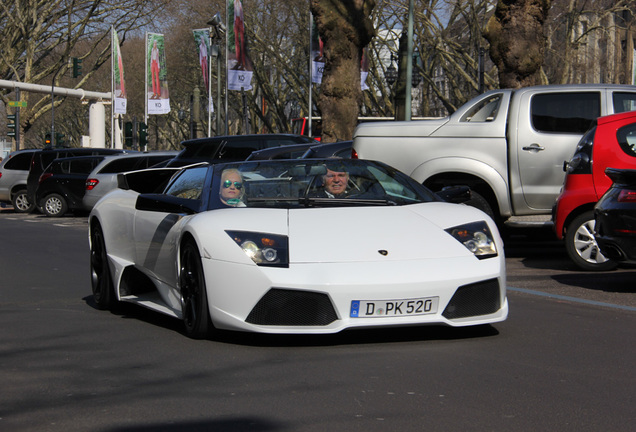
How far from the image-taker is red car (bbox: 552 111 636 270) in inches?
420

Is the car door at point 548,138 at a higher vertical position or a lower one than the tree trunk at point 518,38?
lower

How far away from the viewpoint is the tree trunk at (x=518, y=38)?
18.6m

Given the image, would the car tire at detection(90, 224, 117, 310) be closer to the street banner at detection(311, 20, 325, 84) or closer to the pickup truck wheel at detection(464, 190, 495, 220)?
the pickup truck wheel at detection(464, 190, 495, 220)

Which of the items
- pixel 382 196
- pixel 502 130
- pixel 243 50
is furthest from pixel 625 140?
pixel 243 50

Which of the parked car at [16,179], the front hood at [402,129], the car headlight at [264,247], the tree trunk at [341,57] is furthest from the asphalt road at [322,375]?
the parked car at [16,179]

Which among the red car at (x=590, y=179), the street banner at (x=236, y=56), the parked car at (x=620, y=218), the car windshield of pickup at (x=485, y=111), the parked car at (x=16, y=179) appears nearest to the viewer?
the parked car at (x=620, y=218)

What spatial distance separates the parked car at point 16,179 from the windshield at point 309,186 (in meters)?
22.9

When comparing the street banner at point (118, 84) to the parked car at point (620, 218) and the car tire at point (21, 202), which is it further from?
the parked car at point (620, 218)

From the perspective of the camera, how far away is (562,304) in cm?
846

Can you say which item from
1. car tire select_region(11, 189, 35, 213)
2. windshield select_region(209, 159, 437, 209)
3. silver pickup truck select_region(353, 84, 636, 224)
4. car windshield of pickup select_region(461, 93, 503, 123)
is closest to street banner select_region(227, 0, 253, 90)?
car tire select_region(11, 189, 35, 213)

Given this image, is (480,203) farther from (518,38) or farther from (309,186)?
(518,38)

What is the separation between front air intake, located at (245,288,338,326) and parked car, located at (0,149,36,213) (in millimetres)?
24048

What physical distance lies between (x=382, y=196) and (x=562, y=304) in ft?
7.04

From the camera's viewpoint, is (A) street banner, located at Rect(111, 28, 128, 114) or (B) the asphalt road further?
(A) street banner, located at Rect(111, 28, 128, 114)
